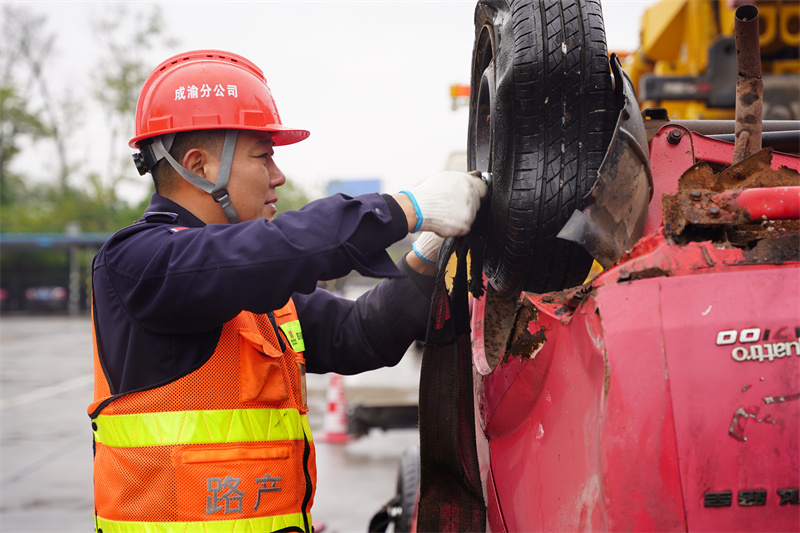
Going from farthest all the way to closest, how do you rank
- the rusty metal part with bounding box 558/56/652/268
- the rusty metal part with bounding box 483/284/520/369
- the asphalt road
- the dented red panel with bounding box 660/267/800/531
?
1. the asphalt road
2. the rusty metal part with bounding box 483/284/520/369
3. the rusty metal part with bounding box 558/56/652/268
4. the dented red panel with bounding box 660/267/800/531

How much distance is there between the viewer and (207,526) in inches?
69.4

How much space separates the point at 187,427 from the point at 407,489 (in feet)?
7.11

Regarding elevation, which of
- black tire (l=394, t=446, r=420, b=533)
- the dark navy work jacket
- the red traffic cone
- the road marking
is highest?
the dark navy work jacket

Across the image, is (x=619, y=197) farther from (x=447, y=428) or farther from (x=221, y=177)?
(x=221, y=177)

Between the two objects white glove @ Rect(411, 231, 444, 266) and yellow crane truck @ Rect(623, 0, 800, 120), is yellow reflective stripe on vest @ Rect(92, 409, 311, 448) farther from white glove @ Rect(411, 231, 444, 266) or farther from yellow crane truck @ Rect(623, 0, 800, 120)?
yellow crane truck @ Rect(623, 0, 800, 120)

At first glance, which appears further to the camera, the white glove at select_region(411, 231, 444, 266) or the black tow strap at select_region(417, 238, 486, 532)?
the white glove at select_region(411, 231, 444, 266)

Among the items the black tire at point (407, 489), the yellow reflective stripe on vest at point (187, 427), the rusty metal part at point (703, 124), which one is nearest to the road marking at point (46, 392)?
the black tire at point (407, 489)

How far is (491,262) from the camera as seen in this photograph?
6.61 ft

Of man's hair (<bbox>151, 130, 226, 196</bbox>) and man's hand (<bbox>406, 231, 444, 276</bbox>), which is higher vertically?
man's hair (<bbox>151, 130, 226, 196</bbox>)

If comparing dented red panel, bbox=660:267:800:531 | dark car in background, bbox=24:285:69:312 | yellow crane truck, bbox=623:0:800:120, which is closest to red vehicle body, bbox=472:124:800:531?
dented red panel, bbox=660:267:800:531

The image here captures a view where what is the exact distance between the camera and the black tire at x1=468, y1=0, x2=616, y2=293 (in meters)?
1.75

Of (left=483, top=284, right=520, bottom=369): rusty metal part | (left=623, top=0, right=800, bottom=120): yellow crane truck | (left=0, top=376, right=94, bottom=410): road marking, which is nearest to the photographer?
(left=483, top=284, right=520, bottom=369): rusty metal part

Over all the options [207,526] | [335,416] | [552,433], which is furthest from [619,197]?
[335,416]

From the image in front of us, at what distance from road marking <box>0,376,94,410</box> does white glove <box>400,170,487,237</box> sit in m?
9.42
